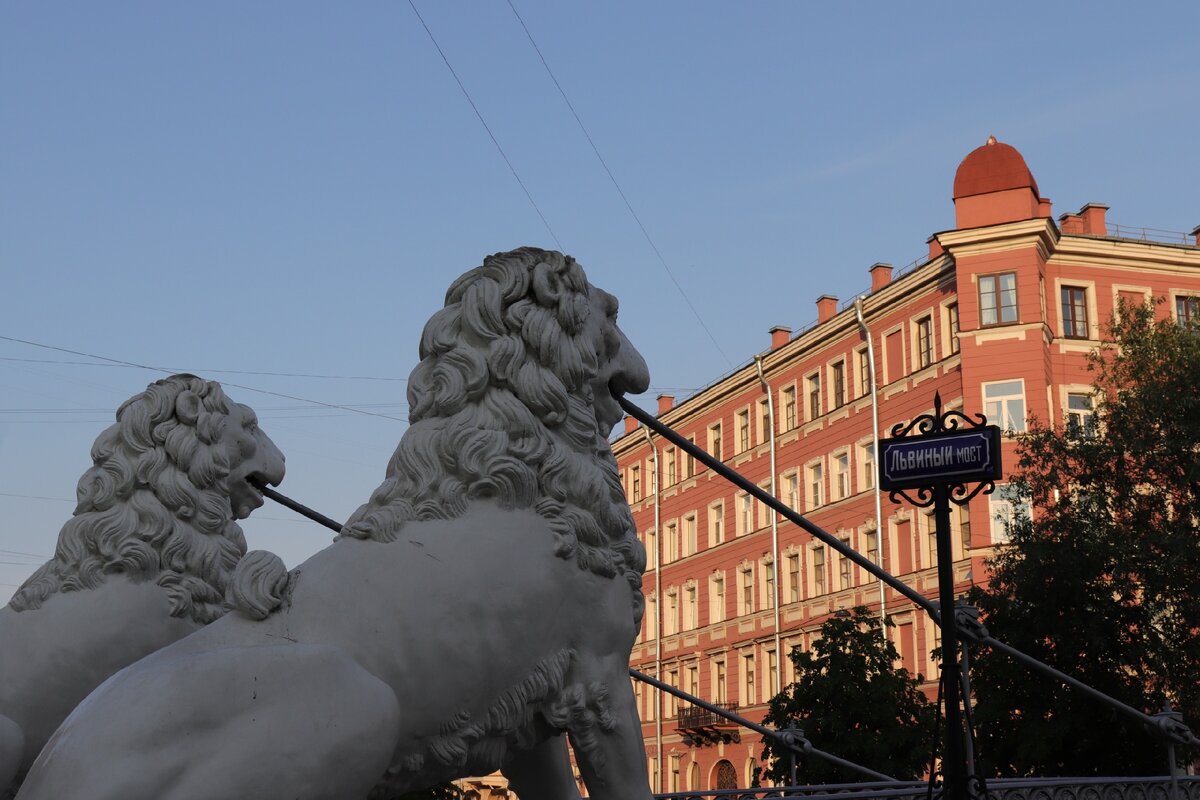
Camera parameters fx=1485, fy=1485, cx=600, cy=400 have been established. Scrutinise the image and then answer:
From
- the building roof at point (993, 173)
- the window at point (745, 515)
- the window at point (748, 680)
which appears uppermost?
the building roof at point (993, 173)

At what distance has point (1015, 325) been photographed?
37250mm

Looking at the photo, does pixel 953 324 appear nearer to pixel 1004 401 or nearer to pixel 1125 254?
pixel 1004 401

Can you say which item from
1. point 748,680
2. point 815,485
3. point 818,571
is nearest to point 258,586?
point 818,571

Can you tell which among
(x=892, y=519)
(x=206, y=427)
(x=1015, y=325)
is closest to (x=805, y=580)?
(x=892, y=519)

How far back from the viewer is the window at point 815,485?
1741 inches

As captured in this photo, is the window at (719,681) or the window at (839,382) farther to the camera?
the window at (719,681)

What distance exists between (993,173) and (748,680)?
18171mm

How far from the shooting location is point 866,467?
41.8m

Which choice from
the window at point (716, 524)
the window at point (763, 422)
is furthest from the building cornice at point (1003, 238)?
the window at point (716, 524)

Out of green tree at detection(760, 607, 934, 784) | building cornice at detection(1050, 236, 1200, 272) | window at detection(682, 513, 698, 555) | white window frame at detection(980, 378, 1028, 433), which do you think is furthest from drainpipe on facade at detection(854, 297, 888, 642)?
green tree at detection(760, 607, 934, 784)

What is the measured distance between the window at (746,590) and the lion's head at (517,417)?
44.1 metres

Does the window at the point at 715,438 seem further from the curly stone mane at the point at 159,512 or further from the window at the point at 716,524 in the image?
the curly stone mane at the point at 159,512

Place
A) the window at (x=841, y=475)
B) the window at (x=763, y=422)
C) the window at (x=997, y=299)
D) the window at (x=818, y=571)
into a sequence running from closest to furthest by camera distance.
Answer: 1. the window at (x=997, y=299)
2. the window at (x=841, y=475)
3. the window at (x=818, y=571)
4. the window at (x=763, y=422)

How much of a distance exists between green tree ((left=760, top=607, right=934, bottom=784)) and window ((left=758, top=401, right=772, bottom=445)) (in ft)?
70.1
